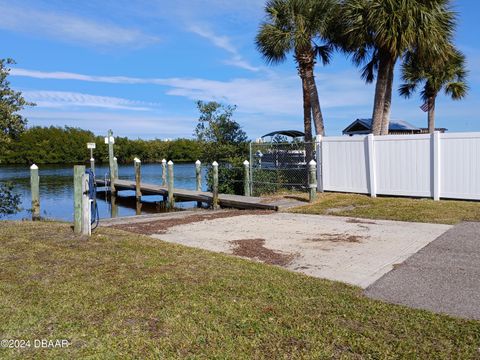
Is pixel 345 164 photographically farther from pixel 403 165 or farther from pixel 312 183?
pixel 403 165

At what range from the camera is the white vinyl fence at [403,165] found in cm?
1216

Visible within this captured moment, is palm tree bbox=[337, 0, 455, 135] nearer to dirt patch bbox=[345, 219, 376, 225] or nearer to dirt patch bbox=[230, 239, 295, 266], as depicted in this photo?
dirt patch bbox=[345, 219, 376, 225]

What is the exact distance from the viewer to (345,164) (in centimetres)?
1472

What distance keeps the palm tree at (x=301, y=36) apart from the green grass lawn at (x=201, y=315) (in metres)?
12.6

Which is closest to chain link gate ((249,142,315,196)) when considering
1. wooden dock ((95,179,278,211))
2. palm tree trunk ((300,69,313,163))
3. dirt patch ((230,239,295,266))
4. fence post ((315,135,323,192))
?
fence post ((315,135,323,192))

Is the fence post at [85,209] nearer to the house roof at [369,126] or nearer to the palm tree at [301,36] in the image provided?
the palm tree at [301,36]

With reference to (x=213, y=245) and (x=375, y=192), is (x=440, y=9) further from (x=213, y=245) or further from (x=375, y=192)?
(x=213, y=245)

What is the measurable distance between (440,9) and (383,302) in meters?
13.4

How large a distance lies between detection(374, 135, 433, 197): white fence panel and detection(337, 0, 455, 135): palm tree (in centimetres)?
264

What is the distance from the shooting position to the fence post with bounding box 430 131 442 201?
12.5 meters

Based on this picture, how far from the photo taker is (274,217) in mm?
11484

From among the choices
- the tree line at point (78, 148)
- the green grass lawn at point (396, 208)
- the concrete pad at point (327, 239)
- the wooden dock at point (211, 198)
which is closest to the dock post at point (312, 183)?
the green grass lawn at point (396, 208)

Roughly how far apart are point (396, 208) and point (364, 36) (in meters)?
6.69

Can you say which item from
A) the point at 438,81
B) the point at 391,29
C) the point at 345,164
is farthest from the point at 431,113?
the point at 345,164
